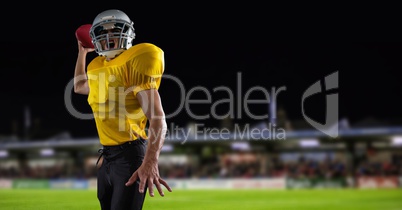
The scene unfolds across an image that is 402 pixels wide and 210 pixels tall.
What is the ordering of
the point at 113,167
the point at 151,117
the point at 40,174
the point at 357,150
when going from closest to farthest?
the point at 151,117 < the point at 113,167 < the point at 357,150 < the point at 40,174

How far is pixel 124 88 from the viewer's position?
4156 millimetres

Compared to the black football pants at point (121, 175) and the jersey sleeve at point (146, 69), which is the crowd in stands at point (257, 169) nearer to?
the black football pants at point (121, 175)

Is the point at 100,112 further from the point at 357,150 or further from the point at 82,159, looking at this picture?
the point at 82,159

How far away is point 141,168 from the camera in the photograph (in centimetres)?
396

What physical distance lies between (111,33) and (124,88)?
18.3 inches

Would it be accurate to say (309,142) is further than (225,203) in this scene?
Yes

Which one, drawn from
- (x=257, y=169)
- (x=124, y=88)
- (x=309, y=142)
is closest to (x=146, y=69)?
(x=124, y=88)

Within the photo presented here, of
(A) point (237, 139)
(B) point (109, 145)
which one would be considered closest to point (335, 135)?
(A) point (237, 139)

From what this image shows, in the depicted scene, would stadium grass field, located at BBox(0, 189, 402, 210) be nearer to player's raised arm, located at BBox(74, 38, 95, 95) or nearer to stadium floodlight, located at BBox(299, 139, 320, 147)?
player's raised arm, located at BBox(74, 38, 95, 95)

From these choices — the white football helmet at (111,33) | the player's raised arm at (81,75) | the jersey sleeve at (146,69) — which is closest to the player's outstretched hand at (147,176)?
the jersey sleeve at (146,69)

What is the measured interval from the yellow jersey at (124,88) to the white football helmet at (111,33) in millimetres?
88

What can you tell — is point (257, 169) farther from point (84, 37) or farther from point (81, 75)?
point (81, 75)

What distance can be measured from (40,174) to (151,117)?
5772 centimetres

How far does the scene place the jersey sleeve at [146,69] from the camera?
3992 mm
